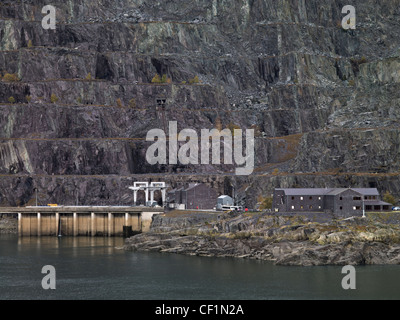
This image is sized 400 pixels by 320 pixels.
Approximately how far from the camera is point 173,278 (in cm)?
11781

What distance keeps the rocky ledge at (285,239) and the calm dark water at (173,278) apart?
3.14 meters

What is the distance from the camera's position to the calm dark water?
4220 inches

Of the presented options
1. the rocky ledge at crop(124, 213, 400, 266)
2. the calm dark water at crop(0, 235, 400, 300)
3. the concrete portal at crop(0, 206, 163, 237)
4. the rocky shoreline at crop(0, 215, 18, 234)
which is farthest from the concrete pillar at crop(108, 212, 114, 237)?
the calm dark water at crop(0, 235, 400, 300)

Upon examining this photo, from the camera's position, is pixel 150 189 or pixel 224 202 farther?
pixel 150 189

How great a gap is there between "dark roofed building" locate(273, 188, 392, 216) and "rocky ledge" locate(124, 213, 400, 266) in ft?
13.0

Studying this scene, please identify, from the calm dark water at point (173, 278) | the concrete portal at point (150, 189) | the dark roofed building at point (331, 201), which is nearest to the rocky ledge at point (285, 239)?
the calm dark water at point (173, 278)

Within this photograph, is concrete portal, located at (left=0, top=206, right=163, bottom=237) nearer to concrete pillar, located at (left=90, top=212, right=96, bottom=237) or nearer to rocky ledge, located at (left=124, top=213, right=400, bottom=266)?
concrete pillar, located at (left=90, top=212, right=96, bottom=237)

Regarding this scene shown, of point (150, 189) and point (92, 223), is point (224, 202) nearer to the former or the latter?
point (150, 189)

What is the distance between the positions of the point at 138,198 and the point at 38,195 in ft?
71.4

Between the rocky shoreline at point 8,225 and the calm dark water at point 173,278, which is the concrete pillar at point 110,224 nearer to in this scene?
the rocky shoreline at point 8,225

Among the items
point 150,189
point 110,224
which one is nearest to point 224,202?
point 150,189

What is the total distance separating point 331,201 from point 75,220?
2285 inches

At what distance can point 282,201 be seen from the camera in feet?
484

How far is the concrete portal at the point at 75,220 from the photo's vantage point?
176500 millimetres
